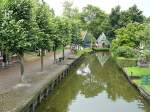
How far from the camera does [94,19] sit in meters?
124

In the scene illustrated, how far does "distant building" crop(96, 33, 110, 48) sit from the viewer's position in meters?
114

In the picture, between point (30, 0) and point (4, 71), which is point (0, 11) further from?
point (4, 71)

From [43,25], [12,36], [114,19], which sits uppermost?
[114,19]

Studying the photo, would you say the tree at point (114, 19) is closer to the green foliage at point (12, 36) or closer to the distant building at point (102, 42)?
the distant building at point (102, 42)

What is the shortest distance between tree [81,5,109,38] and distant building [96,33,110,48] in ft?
15.6

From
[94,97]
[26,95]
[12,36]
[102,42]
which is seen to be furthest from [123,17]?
[26,95]

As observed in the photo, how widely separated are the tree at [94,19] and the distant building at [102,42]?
4.74 meters

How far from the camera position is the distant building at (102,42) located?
114 m

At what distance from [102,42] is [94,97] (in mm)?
81275

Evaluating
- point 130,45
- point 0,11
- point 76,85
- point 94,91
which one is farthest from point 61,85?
point 130,45

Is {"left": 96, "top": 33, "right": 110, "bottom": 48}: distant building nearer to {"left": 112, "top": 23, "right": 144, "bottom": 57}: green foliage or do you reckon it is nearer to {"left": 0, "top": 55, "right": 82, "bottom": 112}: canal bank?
{"left": 112, "top": 23, "right": 144, "bottom": 57}: green foliage

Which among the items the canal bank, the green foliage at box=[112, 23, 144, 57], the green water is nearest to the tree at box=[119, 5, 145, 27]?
the green foliage at box=[112, 23, 144, 57]

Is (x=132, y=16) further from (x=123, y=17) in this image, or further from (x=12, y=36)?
(x=12, y=36)

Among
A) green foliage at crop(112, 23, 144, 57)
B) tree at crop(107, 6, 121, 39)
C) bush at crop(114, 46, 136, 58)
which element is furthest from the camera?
tree at crop(107, 6, 121, 39)
